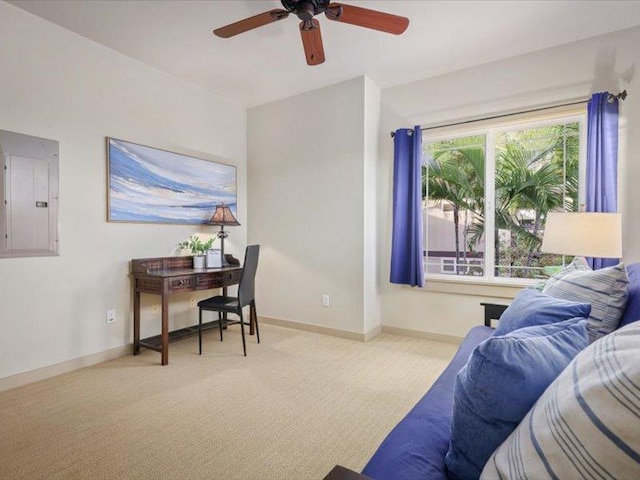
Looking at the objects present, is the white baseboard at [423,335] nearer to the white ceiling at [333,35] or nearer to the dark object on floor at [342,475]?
the white ceiling at [333,35]

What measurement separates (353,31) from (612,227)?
232 centimetres

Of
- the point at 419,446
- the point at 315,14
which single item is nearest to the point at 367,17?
the point at 315,14

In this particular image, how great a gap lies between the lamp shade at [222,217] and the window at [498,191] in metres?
2.14

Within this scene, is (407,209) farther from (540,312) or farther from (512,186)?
(540,312)

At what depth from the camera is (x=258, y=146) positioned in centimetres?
437

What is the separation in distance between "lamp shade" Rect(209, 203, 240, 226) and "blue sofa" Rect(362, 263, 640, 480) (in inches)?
114

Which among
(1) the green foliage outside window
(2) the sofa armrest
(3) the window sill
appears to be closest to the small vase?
(3) the window sill

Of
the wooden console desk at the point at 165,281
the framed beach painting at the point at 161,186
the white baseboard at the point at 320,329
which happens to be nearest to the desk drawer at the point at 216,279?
the wooden console desk at the point at 165,281

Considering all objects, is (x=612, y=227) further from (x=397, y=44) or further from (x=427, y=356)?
(x=397, y=44)

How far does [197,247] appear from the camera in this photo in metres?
3.61

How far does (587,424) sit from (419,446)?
0.56m

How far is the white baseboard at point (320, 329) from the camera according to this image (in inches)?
142

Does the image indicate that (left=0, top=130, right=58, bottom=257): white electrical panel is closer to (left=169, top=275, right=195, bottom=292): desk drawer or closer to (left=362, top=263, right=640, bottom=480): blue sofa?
(left=169, top=275, right=195, bottom=292): desk drawer

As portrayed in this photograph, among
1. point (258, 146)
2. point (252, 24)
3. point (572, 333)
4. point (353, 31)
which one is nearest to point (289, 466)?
point (572, 333)
